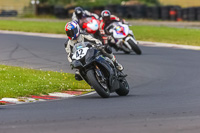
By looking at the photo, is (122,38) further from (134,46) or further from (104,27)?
(104,27)

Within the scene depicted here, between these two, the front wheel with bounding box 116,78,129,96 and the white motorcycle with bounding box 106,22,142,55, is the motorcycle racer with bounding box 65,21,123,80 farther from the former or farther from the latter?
the white motorcycle with bounding box 106,22,142,55

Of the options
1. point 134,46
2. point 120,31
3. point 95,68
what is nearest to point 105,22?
point 120,31

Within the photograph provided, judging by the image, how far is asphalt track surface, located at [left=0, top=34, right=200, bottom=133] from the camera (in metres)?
6.75

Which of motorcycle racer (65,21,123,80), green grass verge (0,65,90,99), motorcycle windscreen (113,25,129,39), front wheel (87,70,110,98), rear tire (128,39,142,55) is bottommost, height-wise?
rear tire (128,39,142,55)

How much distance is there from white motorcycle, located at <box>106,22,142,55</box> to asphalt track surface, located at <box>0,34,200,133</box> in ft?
8.78

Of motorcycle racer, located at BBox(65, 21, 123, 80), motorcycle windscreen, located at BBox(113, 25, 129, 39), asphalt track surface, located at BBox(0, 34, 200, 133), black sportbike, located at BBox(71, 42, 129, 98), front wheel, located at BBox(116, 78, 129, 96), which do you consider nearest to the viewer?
asphalt track surface, located at BBox(0, 34, 200, 133)

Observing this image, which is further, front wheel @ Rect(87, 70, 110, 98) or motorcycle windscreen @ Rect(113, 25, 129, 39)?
motorcycle windscreen @ Rect(113, 25, 129, 39)

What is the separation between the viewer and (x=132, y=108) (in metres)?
8.55

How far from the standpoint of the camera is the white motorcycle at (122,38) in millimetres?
19797

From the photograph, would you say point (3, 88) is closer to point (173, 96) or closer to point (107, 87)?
point (107, 87)

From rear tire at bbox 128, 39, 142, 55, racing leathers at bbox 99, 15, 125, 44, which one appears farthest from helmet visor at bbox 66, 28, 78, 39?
rear tire at bbox 128, 39, 142, 55

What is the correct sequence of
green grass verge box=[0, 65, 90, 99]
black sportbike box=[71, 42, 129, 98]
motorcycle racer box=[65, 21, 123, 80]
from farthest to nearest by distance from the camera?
green grass verge box=[0, 65, 90, 99], motorcycle racer box=[65, 21, 123, 80], black sportbike box=[71, 42, 129, 98]

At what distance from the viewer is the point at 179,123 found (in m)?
6.95

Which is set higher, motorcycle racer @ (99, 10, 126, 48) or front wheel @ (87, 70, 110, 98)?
front wheel @ (87, 70, 110, 98)
